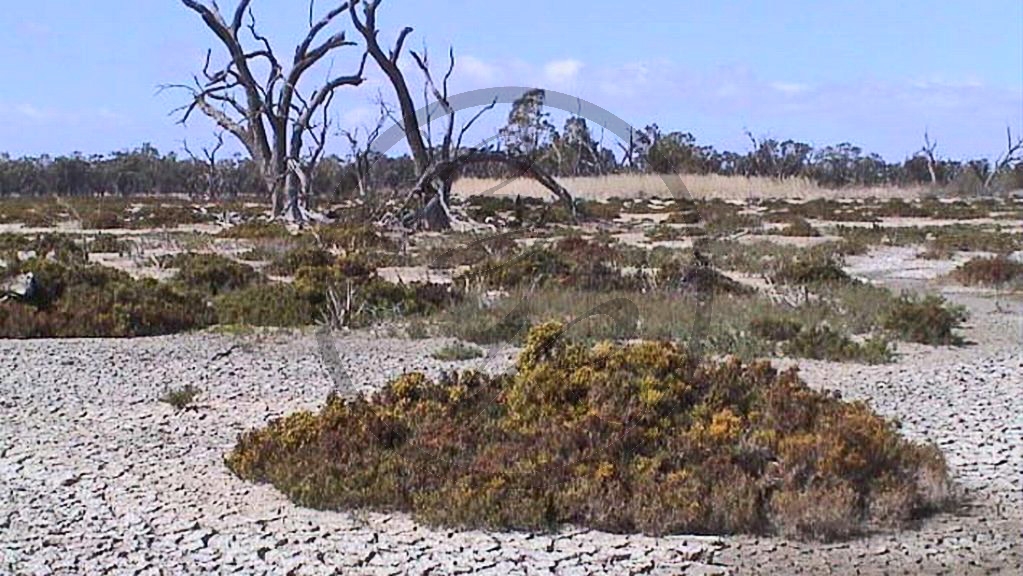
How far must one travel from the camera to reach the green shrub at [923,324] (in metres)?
13.0

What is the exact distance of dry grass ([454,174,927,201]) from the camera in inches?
1965

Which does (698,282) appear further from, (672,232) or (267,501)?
(672,232)

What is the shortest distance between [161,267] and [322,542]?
600 inches

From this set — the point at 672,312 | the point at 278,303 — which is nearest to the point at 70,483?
the point at 278,303

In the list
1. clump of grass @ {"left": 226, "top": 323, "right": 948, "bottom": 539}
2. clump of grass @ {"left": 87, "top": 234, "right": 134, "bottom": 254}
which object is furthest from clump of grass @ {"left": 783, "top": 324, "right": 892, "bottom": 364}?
clump of grass @ {"left": 87, "top": 234, "right": 134, "bottom": 254}

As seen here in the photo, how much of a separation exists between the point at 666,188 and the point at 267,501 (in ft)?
163

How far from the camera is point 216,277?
1780 centimetres

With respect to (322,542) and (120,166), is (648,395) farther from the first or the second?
(120,166)

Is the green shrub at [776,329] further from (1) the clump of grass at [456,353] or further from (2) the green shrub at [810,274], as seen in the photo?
(2) the green shrub at [810,274]

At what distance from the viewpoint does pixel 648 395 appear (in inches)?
304

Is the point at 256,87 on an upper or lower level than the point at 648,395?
upper

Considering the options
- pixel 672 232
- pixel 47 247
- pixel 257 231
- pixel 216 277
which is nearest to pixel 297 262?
pixel 216 277

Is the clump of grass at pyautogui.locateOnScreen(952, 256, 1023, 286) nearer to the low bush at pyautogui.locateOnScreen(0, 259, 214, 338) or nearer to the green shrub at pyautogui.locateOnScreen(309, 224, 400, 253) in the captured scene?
the green shrub at pyautogui.locateOnScreen(309, 224, 400, 253)

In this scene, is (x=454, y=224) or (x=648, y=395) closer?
(x=648, y=395)
